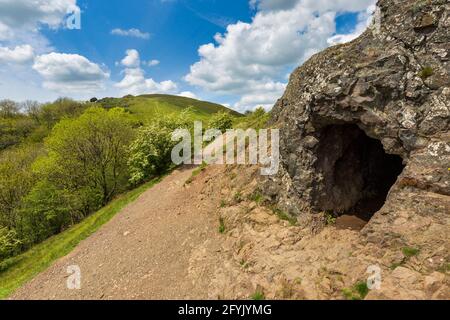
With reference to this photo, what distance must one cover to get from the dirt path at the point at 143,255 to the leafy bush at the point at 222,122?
12.7 m

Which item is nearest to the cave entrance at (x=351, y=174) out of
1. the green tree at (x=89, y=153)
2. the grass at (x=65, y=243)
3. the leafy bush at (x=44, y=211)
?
the grass at (x=65, y=243)

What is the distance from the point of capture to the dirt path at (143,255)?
11594 mm

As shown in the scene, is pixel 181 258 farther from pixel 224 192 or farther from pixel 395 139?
pixel 395 139

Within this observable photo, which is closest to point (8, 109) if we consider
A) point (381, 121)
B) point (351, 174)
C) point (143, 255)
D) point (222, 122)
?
point (222, 122)

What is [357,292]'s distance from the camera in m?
8.16

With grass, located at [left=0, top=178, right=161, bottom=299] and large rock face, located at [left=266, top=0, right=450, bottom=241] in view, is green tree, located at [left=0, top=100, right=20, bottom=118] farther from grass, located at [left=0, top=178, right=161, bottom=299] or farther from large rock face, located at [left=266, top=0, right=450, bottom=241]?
large rock face, located at [left=266, top=0, right=450, bottom=241]

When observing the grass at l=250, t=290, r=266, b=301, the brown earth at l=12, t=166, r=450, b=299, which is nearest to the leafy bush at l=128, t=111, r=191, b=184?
the brown earth at l=12, t=166, r=450, b=299

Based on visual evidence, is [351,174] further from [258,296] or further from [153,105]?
[153,105]

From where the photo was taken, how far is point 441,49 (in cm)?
891

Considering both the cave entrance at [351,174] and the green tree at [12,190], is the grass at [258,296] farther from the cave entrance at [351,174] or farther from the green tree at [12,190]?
the green tree at [12,190]

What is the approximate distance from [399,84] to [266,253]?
6.87 meters

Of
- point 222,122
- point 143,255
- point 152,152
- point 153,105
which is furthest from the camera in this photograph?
point 153,105

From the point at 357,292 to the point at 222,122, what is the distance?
23.4m
